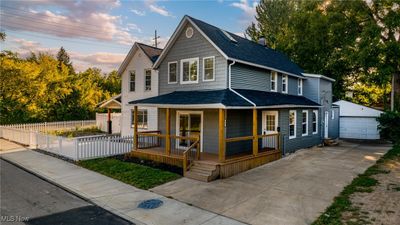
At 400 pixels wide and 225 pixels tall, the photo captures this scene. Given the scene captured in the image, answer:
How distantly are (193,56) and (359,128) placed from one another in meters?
19.3

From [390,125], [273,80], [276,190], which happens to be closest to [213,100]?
[276,190]

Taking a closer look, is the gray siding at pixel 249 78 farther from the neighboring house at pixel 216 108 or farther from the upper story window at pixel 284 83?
the upper story window at pixel 284 83

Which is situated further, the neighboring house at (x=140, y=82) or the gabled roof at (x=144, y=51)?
the gabled roof at (x=144, y=51)

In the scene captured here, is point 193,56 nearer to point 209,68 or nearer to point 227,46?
point 209,68

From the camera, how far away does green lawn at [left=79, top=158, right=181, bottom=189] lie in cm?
1104

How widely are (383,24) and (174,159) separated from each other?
86.6ft

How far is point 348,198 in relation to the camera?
8.78 m

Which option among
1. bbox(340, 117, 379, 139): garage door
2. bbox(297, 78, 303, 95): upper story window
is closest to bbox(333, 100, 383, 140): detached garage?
bbox(340, 117, 379, 139): garage door

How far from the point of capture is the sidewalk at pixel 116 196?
7496mm

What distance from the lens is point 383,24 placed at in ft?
88.3

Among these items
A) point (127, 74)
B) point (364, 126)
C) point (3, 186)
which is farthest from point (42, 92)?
point (364, 126)

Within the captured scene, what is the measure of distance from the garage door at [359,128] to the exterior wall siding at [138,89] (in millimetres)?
18992

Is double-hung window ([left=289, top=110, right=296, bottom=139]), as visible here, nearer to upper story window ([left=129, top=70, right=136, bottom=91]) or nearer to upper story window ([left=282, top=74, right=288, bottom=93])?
upper story window ([left=282, top=74, right=288, bottom=93])

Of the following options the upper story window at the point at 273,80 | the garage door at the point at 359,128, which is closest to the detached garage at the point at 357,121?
the garage door at the point at 359,128
